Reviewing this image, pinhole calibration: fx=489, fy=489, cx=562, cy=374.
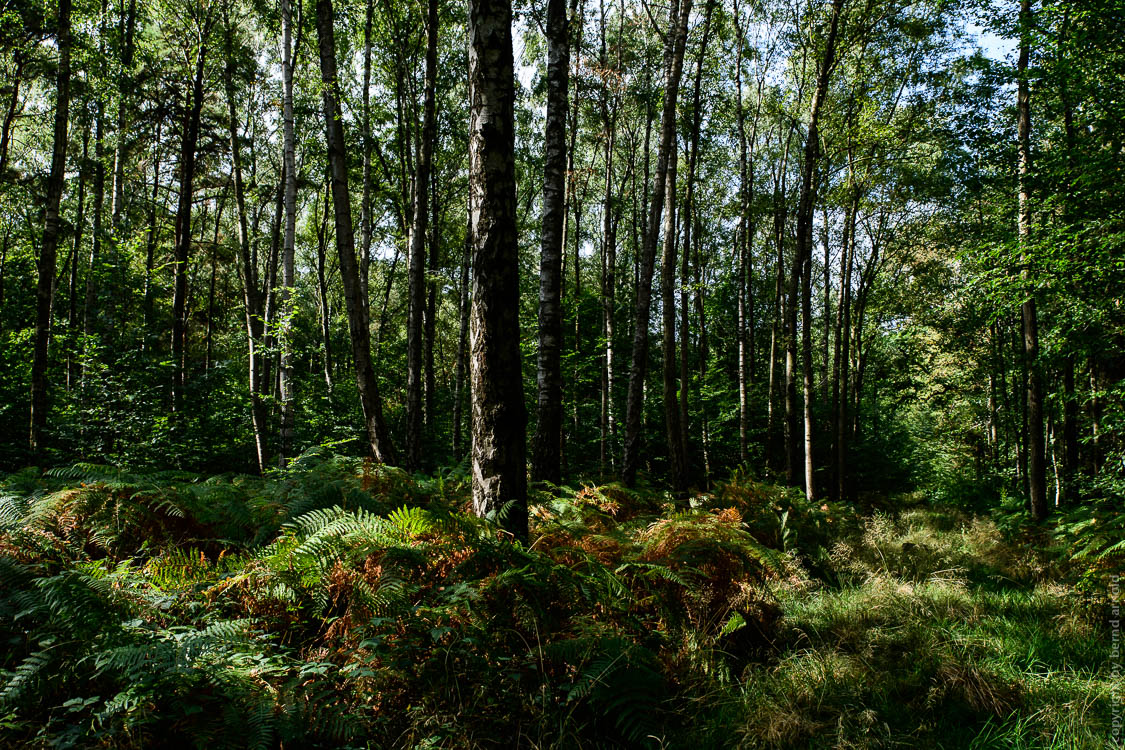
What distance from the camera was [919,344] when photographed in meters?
18.5

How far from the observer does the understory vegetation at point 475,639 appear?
227 centimetres

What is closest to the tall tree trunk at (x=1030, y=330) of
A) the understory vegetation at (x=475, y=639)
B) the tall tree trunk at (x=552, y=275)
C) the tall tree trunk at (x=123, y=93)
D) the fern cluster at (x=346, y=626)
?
the understory vegetation at (x=475, y=639)

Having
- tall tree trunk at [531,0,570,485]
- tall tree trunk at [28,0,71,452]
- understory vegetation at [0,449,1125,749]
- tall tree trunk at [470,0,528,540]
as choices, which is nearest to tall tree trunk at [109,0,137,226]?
tall tree trunk at [28,0,71,452]

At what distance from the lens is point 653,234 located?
8875mm

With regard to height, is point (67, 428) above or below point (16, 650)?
above

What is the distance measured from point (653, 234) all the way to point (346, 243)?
5.20m

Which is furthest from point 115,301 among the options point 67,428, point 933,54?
point 933,54

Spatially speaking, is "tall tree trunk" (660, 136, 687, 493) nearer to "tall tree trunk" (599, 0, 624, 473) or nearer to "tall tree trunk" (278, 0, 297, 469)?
"tall tree trunk" (599, 0, 624, 473)

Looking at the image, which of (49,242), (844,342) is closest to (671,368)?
(844,342)

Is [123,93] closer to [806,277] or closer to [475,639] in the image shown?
[475,639]

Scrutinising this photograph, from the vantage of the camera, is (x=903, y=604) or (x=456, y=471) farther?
(x=456, y=471)

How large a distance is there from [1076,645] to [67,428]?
44.8 feet

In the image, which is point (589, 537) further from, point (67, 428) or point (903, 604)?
point (67, 428)

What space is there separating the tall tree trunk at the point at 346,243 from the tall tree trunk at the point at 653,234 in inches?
161
